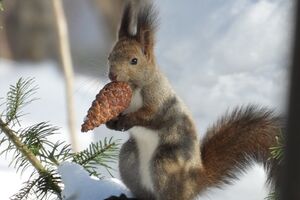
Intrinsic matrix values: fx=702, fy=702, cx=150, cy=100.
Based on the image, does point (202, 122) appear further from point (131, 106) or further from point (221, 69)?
point (131, 106)

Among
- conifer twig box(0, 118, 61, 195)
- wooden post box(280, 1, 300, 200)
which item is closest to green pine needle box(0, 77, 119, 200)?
conifer twig box(0, 118, 61, 195)

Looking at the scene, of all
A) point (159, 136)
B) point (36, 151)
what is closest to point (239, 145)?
point (159, 136)

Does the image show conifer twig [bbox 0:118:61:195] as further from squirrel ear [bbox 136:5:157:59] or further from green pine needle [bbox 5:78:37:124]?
squirrel ear [bbox 136:5:157:59]

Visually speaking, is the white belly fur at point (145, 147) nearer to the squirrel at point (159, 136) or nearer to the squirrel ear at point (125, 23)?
the squirrel at point (159, 136)

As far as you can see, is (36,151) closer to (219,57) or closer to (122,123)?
(122,123)

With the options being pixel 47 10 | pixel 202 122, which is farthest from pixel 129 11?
pixel 47 10

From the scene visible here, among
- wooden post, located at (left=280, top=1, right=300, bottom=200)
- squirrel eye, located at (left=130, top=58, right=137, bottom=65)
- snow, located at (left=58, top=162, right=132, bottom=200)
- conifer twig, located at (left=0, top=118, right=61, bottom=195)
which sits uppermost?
squirrel eye, located at (left=130, top=58, right=137, bottom=65)
